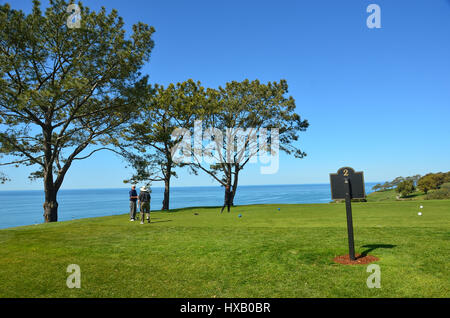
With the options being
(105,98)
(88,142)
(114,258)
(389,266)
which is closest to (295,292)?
(389,266)

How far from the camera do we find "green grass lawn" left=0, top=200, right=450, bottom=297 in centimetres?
613

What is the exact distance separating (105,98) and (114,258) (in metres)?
20.6

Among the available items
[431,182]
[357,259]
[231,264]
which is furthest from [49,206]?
[431,182]

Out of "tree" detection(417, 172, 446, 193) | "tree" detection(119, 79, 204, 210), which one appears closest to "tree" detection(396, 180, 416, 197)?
"tree" detection(417, 172, 446, 193)

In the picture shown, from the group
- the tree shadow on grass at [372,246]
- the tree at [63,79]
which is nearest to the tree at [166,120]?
the tree at [63,79]

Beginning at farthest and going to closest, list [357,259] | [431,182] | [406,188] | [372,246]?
1. [406,188]
2. [431,182]
3. [372,246]
4. [357,259]

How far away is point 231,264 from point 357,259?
3.35 meters

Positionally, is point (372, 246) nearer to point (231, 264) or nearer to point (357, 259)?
point (357, 259)

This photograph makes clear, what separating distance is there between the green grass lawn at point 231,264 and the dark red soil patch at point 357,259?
18cm

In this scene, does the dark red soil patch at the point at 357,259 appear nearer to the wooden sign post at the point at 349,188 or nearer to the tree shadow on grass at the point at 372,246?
the wooden sign post at the point at 349,188

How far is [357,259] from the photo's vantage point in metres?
7.84

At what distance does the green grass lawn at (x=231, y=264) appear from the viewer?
6.13 m

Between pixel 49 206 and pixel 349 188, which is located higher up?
pixel 349 188
